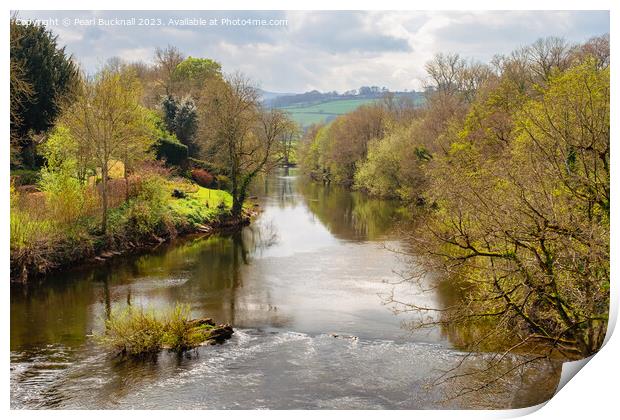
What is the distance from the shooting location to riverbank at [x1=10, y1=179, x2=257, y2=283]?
13.3m

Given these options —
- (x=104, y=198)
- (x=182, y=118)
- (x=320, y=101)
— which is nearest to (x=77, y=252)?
(x=104, y=198)

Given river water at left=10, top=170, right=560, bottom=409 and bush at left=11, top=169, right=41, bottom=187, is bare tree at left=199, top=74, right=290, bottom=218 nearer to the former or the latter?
river water at left=10, top=170, right=560, bottom=409

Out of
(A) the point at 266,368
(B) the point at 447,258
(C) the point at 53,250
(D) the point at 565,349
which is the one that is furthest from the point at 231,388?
(C) the point at 53,250

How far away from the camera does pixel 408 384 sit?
9.25 meters

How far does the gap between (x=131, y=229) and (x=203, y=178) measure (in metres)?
8.79

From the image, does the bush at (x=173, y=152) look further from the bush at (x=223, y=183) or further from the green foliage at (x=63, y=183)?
the green foliage at (x=63, y=183)

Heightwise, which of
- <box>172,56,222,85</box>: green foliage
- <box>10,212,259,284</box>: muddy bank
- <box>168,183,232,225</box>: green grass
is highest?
<box>172,56,222,85</box>: green foliage

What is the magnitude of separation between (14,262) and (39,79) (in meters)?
6.09

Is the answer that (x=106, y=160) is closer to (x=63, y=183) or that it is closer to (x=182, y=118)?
(x=63, y=183)

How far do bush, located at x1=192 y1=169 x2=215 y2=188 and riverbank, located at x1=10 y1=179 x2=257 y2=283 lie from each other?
64cm

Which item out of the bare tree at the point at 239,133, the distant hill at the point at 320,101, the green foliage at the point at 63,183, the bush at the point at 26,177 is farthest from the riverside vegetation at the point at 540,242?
the bare tree at the point at 239,133

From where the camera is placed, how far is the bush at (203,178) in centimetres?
2688

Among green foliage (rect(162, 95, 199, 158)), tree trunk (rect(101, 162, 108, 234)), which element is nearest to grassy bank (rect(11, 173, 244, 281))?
tree trunk (rect(101, 162, 108, 234))
